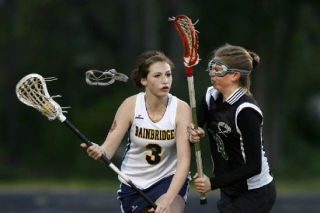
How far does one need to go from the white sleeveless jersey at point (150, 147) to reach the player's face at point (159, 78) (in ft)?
0.51

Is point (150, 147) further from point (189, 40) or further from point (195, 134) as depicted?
point (189, 40)

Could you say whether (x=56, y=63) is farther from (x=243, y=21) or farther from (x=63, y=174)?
(x=243, y=21)

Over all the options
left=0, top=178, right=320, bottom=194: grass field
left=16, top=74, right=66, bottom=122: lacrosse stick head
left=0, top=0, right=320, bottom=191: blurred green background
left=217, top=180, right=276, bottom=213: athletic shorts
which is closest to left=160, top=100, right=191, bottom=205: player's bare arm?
left=217, top=180, right=276, bottom=213: athletic shorts

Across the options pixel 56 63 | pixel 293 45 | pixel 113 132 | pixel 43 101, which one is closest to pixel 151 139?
pixel 113 132

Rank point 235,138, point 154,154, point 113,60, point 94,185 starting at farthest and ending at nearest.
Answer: point 113,60
point 94,185
point 154,154
point 235,138

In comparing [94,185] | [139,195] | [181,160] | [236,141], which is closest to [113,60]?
[94,185]

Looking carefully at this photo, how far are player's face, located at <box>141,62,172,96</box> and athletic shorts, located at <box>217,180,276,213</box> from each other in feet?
3.24

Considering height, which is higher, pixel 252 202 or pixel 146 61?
pixel 146 61

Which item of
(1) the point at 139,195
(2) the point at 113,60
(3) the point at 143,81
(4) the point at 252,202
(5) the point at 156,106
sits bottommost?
(4) the point at 252,202

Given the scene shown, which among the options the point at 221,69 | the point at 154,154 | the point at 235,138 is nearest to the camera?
the point at 235,138

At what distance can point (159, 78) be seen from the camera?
5.21 meters

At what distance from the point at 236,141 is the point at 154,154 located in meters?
0.71

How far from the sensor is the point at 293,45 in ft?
64.7

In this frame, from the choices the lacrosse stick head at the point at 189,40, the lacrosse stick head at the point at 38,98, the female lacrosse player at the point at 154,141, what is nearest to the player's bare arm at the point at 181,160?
the female lacrosse player at the point at 154,141
